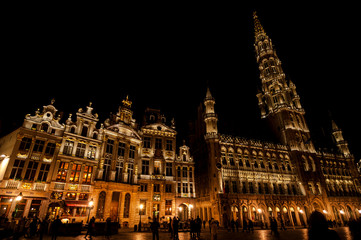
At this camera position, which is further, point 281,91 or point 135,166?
point 281,91

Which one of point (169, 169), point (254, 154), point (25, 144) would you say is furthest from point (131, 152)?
point (254, 154)

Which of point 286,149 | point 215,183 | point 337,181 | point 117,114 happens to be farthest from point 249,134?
point 117,114

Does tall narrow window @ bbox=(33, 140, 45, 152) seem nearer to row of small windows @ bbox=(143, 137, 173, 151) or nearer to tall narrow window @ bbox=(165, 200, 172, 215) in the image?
row of small windows @ bbox=(143, 137, 173, 151)

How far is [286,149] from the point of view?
1935 inches

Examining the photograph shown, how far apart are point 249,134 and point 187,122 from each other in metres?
16.2

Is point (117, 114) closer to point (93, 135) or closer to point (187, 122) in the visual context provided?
point (93, 135)

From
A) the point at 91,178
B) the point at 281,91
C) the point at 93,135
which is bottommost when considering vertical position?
the point at 91,178

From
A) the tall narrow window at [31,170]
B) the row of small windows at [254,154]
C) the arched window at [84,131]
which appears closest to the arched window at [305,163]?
the row of small windows at [254,154]

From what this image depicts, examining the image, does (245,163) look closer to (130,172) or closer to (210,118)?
(210,118)

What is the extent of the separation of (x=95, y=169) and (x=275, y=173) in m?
36.8

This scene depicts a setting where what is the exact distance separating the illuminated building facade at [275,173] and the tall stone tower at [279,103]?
0.83ft

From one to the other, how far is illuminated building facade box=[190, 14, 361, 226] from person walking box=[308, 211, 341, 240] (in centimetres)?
Answer: 3261

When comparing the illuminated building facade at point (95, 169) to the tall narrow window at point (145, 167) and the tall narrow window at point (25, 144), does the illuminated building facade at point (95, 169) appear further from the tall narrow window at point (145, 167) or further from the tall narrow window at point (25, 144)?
the tall narrow window at point (145, 167)

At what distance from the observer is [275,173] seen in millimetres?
44781
